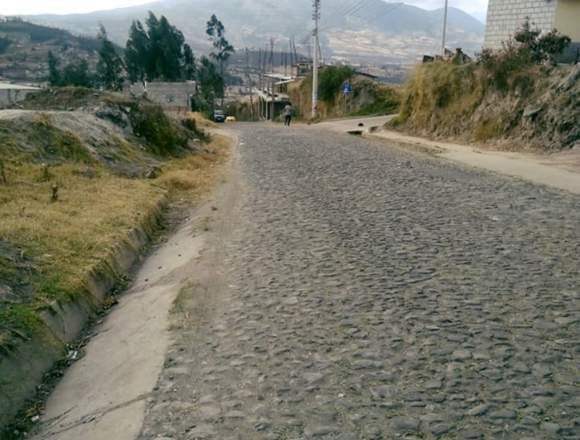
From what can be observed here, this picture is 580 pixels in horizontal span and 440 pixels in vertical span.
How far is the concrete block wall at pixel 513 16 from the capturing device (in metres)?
25.3

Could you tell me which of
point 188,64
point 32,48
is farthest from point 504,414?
point 32,48

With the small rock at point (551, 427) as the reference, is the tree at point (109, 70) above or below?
above

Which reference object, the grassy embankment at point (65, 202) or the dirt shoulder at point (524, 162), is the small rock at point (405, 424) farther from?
the dirt shoulder at point (524, 162)

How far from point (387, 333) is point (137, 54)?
65122 millimetres

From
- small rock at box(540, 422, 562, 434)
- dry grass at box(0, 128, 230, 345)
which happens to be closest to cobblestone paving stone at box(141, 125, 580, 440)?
→ small rock at box(540, 422, 562, 434)

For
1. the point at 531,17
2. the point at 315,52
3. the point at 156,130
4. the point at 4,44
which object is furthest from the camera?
the point at 4,44

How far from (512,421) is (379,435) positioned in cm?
84

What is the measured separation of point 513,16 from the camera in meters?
26.8

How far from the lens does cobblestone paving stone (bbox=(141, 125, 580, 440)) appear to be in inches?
142

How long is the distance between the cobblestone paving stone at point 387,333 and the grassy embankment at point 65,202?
1.51 m

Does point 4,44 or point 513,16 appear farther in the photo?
point 4,44

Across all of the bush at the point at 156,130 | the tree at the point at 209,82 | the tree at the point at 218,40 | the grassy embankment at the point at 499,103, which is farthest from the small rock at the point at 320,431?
the tree at the point at 218,40

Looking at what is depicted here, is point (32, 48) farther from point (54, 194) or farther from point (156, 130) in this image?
point (54, 194)

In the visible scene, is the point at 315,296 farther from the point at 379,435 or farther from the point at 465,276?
the point at 379,435
